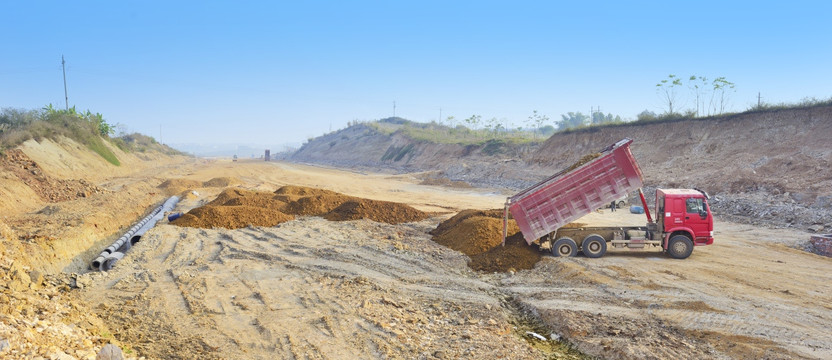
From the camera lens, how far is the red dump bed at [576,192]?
1211 cm

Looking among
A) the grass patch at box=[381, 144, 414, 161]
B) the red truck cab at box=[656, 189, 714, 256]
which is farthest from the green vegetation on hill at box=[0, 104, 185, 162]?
the red truck cab at box=[656, 189, 714, 256]

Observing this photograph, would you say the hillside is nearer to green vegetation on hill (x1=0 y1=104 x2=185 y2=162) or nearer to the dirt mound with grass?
the dirt mound with grass

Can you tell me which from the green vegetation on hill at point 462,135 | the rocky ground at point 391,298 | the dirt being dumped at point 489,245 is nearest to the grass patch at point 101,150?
the rocky ground at point 391,298

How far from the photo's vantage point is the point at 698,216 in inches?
501

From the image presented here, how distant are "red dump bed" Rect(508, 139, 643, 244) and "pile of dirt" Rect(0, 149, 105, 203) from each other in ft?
76.3

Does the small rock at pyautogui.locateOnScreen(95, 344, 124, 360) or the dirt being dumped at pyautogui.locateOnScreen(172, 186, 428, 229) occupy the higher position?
the dirt being dumped at pyautogui.locateOnScreen(172, 186, 428, 229)

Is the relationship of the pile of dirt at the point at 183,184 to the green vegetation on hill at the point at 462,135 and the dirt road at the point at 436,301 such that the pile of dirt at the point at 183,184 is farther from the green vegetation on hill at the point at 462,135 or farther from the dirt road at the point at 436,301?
the green vegetation on hill at the point at 462,135

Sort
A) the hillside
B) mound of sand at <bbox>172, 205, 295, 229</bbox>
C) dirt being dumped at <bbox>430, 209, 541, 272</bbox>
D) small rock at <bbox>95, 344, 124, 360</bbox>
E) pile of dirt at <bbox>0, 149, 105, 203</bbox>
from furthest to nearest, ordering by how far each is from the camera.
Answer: pile of dirt at <bbox>0, 149, 105, 203</bbox> < the hillside < mound of sand at <bbox>172, 205, 295, 229</bbox> < dirt being dumped at <bbox>430, 209, 541, 272</bbox> < small rock at <bbox>95, 344, 124, 360</bbox>

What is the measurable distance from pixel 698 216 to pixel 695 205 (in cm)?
30

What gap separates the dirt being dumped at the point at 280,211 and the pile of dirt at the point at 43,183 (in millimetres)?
9242

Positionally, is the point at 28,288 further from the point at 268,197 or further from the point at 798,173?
the point at 798,173

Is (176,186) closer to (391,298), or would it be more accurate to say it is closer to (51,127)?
(51,127)

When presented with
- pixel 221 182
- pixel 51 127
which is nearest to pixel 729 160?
pixel 221 182

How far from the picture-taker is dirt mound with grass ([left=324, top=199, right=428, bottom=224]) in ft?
60.8
